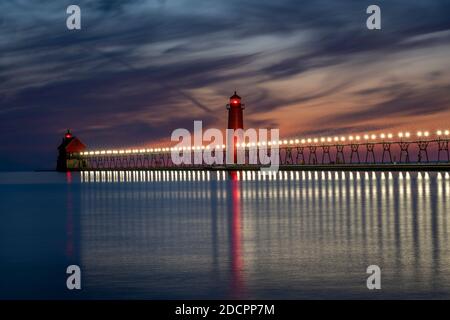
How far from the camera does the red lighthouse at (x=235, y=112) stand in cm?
15675

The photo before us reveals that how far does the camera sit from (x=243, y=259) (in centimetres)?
1448

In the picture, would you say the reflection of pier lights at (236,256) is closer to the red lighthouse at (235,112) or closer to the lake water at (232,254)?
the lake water at (232,254)

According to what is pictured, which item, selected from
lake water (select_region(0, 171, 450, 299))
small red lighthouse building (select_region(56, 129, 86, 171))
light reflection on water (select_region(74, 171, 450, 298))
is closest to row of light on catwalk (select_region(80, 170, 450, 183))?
light reflection on water (select_region(74, 171, 450, 298))

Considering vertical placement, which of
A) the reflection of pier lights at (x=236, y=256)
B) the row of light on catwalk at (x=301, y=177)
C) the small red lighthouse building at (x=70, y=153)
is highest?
the small red lighthouse building at (x=70, y=153)

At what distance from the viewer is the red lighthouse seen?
15675 cm

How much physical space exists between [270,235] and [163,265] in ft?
18.9

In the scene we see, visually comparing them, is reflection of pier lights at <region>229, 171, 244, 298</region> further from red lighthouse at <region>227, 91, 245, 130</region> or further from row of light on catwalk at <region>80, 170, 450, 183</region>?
red lighthouse at <region>227, 91, 245, 130</region>

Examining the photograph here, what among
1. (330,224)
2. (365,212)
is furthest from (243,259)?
(365,212)

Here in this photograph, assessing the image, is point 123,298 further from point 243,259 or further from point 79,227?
point 79,227

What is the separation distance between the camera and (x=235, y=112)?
518ft

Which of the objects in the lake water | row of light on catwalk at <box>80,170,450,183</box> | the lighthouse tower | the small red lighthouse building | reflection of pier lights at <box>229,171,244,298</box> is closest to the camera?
the lake water

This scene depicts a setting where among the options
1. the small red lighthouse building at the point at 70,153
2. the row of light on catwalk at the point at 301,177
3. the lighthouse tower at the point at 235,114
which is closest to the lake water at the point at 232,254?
the row of light on catwalk at the point at 301,177

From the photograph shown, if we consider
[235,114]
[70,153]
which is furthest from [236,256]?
[70,153]

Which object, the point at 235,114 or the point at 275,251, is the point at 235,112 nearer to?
the point at 235,114
